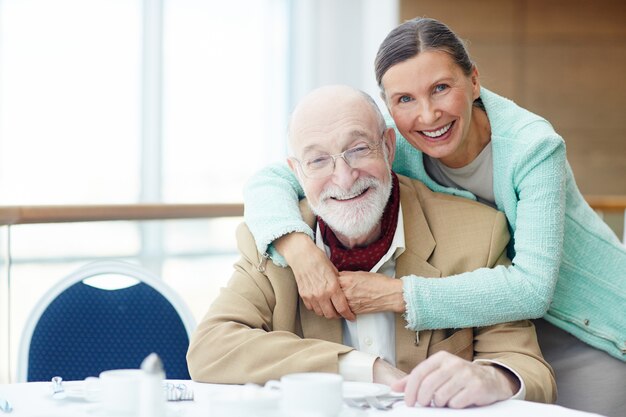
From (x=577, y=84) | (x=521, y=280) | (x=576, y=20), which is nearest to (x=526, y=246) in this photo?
(x=521, y=280)

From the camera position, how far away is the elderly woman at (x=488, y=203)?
1.93 meters

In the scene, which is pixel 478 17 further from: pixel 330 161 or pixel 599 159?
pixel 330 161

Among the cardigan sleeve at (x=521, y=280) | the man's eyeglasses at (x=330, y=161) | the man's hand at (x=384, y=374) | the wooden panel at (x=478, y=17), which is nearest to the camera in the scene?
the man's hand at (x=384, y=374)

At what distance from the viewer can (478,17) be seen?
6320mm

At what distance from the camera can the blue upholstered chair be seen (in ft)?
7.45

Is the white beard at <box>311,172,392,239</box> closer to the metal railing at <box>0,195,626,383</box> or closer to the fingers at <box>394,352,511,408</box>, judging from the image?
the fingers at <box>394,352,511,408</box>

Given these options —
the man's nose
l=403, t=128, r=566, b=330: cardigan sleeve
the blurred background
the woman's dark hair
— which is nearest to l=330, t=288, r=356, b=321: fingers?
l=403, t=128, r=566, b=330: cardigan sleeve

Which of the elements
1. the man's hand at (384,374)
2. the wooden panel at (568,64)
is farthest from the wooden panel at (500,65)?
the man's hand at (384,374)

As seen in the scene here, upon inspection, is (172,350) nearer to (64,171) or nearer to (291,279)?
(291,279)

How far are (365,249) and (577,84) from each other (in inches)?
191

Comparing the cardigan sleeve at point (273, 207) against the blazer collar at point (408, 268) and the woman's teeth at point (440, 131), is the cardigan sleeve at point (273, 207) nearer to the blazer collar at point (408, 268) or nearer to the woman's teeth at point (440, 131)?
the blazer collar at point (408, 268)

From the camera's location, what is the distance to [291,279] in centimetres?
205

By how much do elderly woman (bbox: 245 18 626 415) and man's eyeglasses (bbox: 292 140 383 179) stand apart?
0.39 feet

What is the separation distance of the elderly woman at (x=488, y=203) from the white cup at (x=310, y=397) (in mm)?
627
